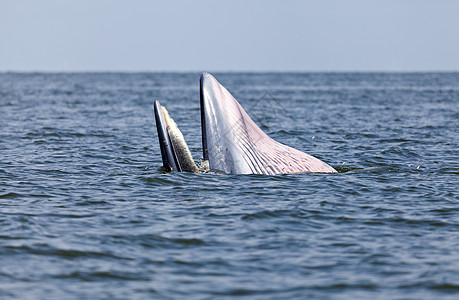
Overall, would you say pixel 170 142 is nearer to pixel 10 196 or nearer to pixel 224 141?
pixel 224 141

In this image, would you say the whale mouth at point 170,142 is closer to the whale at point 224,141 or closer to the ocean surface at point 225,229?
the whale at point 224,141

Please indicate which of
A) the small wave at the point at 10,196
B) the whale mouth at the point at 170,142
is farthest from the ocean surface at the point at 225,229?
the whale mouth at the point at 170,142

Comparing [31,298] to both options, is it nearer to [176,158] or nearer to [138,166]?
[176,158]

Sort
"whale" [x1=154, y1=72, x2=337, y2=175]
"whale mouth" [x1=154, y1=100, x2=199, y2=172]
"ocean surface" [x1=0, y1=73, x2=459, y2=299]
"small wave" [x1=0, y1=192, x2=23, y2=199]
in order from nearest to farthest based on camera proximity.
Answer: "ocean surface" [x1=0, y1=73, x2=459, y2=299] < "whale" [x1=154, y1=72, x2=337, y2=175] < "whale mouth" [x1=154, y1=100, x2=199, y2=172] < "small wave" [x1=0, y1=192, x2=23, y2=199]

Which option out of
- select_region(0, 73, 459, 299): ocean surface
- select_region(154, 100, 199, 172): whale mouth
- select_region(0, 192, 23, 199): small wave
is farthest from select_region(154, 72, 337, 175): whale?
select_region(0, 192, 23, 199): small wave

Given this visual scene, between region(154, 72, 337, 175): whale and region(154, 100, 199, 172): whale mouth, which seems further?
region(154, 100, 199, 172): whale mouth

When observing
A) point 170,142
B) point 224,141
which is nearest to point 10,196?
point 170,142

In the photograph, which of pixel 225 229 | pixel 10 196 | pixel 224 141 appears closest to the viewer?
pixel 225 229

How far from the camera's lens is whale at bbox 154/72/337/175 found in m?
11.1

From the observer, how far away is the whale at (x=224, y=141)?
436 inches

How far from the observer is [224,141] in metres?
11.0

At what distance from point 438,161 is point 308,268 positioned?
9886 mm

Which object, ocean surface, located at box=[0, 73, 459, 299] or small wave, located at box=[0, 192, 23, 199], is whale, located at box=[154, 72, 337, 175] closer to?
ocean surface, located at box=[0, 73, 459, 299]

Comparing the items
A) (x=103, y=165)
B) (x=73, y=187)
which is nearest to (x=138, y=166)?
(x=103, y=165)
